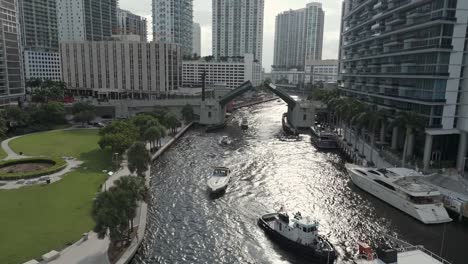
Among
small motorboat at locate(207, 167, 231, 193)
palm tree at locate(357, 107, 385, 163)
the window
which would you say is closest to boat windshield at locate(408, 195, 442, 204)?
the window

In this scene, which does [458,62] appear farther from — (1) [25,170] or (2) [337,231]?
(1) [25,170]

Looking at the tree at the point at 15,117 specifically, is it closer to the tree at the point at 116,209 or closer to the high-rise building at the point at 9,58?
the high-rise building at the point at 9,58

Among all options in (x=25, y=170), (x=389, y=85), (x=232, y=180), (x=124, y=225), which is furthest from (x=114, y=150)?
(x=389, y=85)

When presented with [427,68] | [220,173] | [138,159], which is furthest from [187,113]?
[427,68]

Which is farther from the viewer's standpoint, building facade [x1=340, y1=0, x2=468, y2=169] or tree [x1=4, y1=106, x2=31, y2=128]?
tree [x1=4, y1=106, x2=31, y2=128]

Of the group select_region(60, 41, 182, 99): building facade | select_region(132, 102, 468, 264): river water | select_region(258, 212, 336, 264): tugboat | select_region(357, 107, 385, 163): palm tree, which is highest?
select_region(60, 41, 182, 99): building facade

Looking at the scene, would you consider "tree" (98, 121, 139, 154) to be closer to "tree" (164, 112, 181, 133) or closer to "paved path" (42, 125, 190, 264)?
"tree" (164, 112, 181, 133)

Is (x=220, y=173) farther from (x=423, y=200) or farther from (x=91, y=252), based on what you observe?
(x=423, y=200)
